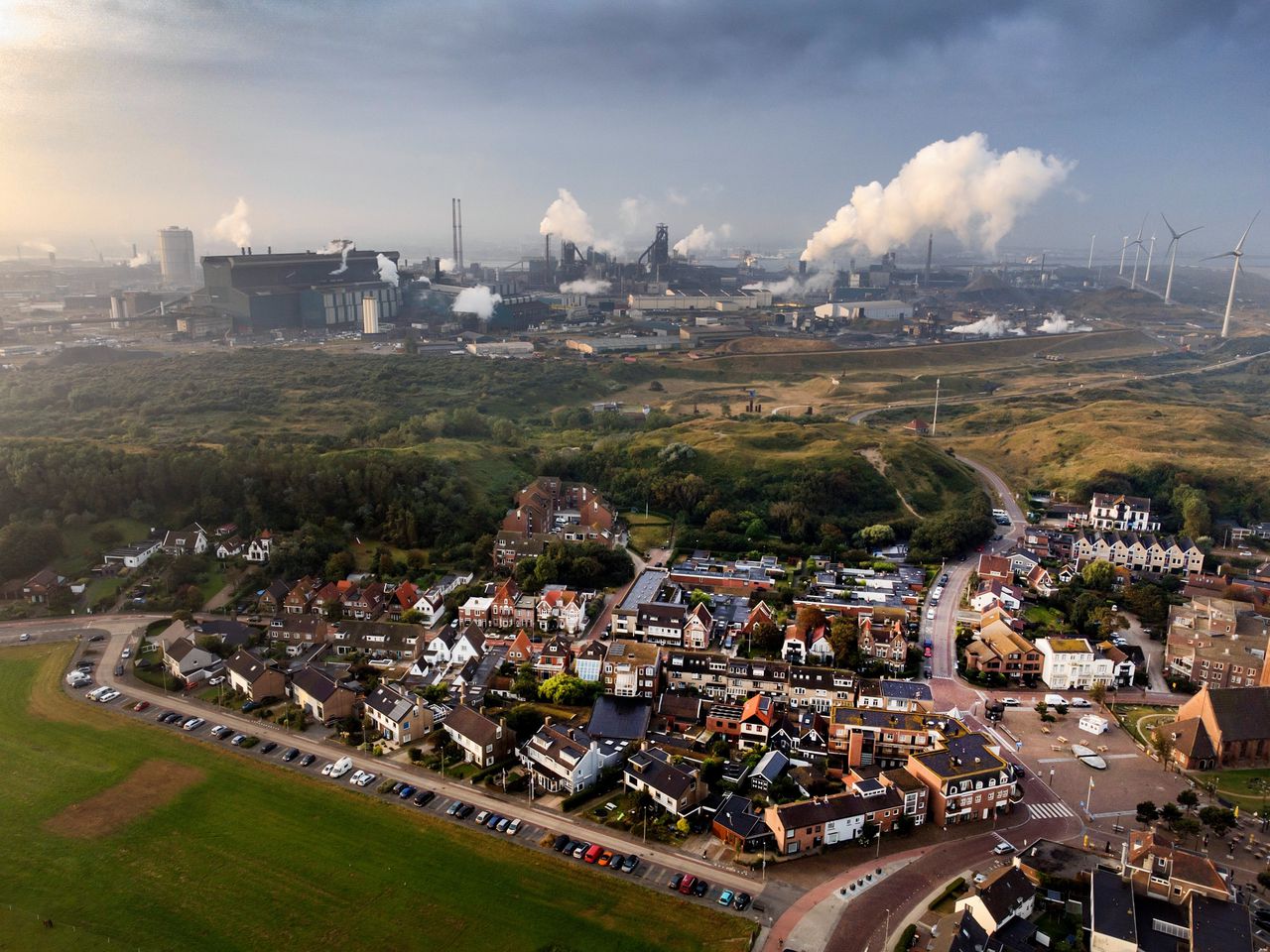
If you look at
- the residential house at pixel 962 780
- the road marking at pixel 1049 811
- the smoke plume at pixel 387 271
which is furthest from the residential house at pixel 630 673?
the smoke plume at pixel 387 271

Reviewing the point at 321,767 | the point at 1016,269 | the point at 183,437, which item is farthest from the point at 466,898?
the point at 1016,269

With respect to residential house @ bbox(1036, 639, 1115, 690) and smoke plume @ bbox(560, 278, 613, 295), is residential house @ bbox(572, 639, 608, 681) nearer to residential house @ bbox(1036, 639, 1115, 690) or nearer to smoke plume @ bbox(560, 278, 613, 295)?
residential house @ bbox(1036, 639, 1115, 690)

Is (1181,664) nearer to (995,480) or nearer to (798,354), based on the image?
(995,480)

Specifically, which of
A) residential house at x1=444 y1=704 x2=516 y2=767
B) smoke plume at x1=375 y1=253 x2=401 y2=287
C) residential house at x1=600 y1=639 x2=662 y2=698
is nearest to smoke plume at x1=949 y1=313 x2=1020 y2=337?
smoke plume at x1=375 y1=253 x2=401 y2=287

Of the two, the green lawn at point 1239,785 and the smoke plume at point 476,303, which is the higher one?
the smoke plume at point 476,303

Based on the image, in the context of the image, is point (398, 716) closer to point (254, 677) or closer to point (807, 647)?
point (254, 677)

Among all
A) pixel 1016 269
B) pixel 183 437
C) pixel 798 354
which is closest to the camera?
pixel 183 437

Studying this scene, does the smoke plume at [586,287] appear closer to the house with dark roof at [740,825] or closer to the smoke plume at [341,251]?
the smoke plume at [341,251]
